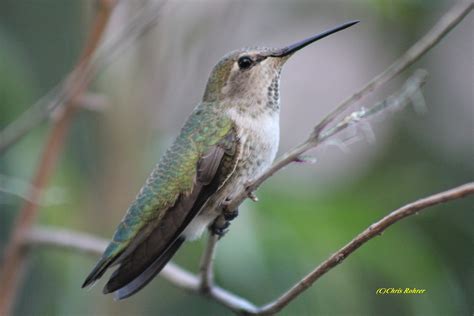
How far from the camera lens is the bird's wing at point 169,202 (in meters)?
1.72

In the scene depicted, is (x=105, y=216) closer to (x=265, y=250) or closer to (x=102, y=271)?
(x=265, y=250)

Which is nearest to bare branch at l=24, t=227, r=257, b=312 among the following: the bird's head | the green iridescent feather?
the green iridescent feather

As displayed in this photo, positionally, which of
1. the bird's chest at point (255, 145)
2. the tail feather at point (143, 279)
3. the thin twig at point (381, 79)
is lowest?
the tail feather at point (143, 279)

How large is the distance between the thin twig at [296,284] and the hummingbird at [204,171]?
0.13m

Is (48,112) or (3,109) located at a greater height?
(48,112)

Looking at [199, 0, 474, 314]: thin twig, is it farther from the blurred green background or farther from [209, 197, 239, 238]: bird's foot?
the blurred green background

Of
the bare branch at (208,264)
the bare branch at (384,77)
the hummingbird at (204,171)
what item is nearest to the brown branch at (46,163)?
the hummingbird at (204,171)

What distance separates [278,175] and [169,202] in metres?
1.06

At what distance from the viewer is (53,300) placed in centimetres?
314

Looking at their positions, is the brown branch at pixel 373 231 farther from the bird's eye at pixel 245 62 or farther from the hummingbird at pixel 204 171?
the bird's eye at pixel 245 62

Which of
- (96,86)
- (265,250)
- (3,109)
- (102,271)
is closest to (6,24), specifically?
(96,86)

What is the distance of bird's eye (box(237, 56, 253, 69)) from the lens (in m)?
2.20

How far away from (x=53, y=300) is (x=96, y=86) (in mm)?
1156

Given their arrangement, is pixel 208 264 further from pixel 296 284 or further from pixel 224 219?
pixel 296 284
